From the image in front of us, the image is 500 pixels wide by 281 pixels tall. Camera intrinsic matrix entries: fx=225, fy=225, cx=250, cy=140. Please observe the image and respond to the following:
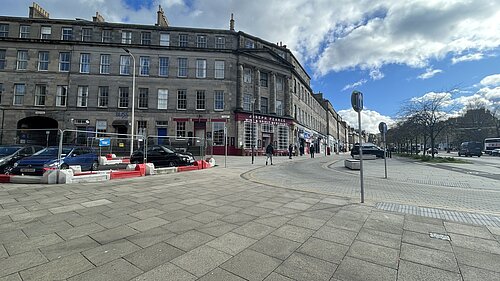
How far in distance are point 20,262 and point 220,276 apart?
256cm

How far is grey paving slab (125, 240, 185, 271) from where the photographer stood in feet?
9.23

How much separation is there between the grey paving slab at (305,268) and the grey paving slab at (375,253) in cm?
57

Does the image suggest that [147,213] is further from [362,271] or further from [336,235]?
[362,271]

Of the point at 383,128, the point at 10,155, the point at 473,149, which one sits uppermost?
the point at 383,128

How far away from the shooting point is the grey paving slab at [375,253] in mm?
2977

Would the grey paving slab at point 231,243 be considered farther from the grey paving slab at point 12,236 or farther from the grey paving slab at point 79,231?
the grey paving slab at point 12,236

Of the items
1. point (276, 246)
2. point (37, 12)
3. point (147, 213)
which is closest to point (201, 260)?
point (276, 246)

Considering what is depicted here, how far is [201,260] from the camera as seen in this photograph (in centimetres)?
294

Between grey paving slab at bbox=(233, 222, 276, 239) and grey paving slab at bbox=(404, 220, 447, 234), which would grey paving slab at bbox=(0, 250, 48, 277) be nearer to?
grey paving slab at bbox=(233, 222, 276, 239)

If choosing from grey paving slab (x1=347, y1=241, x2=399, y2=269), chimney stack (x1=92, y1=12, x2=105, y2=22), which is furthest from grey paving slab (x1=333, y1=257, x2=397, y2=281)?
chimney stack (x1=92, y1=12, x2=105, y2=22)

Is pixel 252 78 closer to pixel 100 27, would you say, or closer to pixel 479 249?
pixel 100 27

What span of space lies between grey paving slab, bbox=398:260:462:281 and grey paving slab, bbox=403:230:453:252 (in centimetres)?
83

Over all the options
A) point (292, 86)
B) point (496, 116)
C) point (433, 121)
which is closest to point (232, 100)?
point (292, 86)

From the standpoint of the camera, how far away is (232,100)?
103ft
